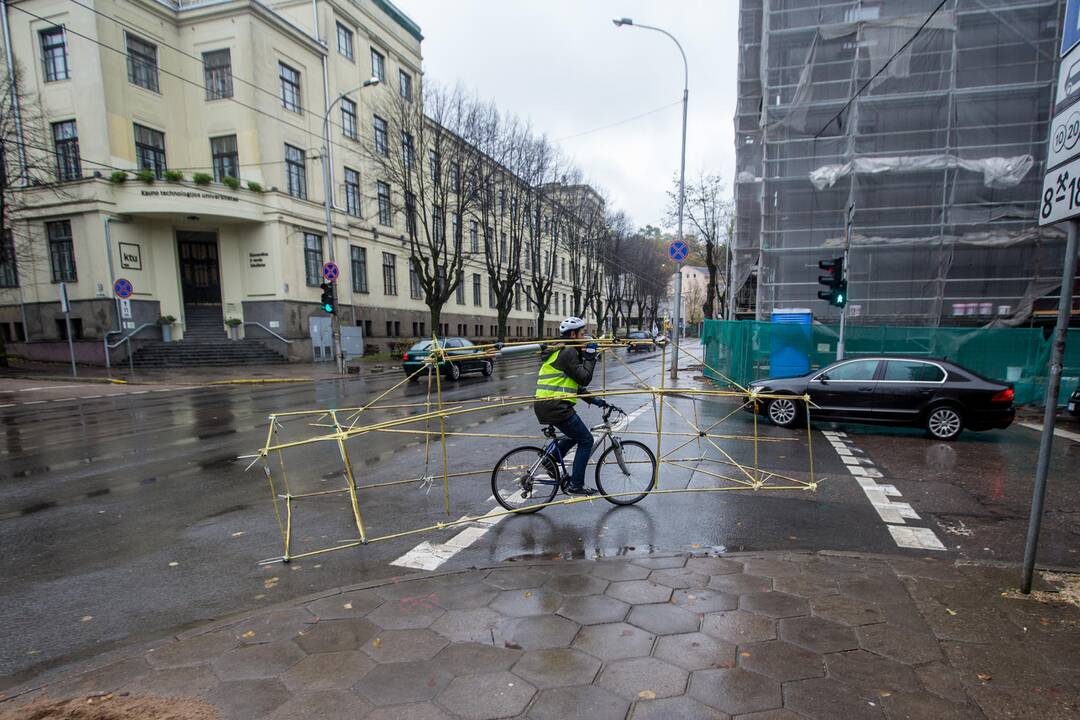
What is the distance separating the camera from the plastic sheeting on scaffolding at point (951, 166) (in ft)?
51.4

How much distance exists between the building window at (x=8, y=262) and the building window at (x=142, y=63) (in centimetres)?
903

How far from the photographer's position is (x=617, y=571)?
12.8 feet

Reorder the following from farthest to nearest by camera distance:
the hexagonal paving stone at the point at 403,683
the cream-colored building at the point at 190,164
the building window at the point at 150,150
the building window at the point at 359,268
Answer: the building window at the point at 359,268 → the building window at the point at 150,150 → the cream-colored building at the point at 190,164 → the hexagonal paving stone at the point at 403,683

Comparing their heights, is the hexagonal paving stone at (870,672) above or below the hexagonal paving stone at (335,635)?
above

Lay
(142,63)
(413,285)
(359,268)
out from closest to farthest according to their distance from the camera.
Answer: (142,63) → (359,268) → (413,285)

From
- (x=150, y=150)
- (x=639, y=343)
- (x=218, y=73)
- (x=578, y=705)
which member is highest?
(x=218, y=73)

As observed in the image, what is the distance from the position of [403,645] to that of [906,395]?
9254 millimetres

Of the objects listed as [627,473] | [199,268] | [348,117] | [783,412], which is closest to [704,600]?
[627,473]

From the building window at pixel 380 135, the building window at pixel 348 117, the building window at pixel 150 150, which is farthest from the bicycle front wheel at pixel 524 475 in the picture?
the building window at pixel 348 117

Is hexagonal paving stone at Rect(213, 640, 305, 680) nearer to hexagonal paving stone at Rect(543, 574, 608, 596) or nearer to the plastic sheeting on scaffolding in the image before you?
hexagonal paving stone at Rect(543, 574, 608, 596)

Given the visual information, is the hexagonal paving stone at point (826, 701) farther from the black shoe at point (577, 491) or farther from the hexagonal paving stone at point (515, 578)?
the black shoe at point (577, 491)

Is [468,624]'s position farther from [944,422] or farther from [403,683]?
[944,422]

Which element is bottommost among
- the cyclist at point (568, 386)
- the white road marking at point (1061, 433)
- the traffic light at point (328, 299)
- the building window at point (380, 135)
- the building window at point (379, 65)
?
the white road marking at point (1061, 433)

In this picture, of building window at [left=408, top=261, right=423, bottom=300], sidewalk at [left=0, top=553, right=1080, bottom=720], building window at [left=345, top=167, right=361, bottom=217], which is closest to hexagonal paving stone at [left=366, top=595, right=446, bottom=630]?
sidewalk at [left=0, top=553, right=1080, bottom=720]
